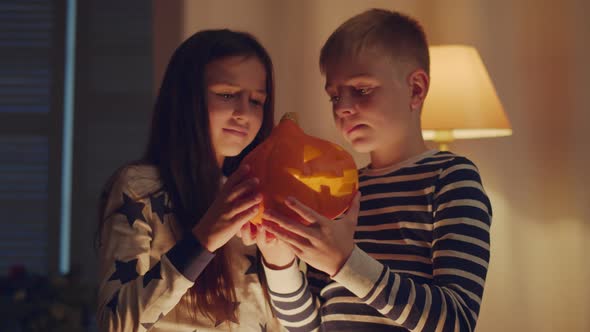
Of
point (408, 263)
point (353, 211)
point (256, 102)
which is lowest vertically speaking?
point (408, 263)

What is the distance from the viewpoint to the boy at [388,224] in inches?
37.5

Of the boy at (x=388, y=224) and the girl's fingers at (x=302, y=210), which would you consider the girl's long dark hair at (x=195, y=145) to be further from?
A: the girl's fingers at (x=302, y=210)

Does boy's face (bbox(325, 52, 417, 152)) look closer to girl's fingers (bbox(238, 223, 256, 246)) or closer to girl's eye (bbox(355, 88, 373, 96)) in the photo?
girl's eye (bbox(355, 88, 373, 96))

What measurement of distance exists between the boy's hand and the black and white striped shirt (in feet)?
0.07

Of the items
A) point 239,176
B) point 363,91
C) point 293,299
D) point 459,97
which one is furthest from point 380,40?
point 459,97

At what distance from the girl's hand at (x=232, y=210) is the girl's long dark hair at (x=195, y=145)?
0.19 metres

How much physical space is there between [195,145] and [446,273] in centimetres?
53

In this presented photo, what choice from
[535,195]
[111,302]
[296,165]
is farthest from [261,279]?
[535,195]

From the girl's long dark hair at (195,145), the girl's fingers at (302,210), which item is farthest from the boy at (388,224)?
the girl's long dark hair at (195,145)

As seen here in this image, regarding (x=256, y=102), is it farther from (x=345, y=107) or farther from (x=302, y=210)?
(x=302, y=210)

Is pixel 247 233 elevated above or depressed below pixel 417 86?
below

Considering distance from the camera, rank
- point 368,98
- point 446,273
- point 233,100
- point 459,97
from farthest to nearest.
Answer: point 459,97 → point 233,100 → point 368,98 → point 446,273

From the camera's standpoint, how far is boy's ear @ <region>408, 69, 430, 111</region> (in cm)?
119

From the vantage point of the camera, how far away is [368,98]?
3.66 ft
